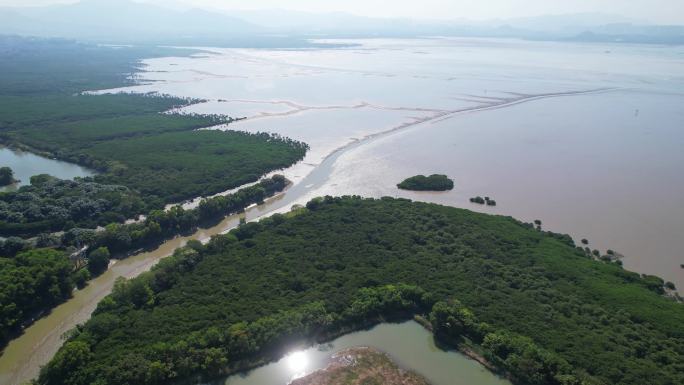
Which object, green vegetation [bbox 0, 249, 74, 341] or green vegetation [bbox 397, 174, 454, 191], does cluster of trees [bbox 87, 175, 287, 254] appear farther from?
green vegetation [bbox 397, 174, 454, 191]

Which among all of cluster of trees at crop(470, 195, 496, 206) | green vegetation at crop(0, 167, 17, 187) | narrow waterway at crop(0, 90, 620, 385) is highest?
green vegetation at crop(0, 167, 17, 187)

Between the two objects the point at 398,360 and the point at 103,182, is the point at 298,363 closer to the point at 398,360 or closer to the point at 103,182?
the point at 398,360

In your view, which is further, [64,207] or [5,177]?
[5,177]

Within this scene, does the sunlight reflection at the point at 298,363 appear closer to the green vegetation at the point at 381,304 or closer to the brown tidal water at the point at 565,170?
the green vegetation at the point at 381,304

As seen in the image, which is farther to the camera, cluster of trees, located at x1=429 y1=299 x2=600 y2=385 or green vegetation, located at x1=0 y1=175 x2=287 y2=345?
green vegetation, located at x1=0 y1=175 x2=287 y2=345

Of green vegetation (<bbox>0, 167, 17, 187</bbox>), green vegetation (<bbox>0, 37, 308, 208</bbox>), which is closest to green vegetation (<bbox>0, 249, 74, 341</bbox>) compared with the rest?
green vegetation (<bbox>0, 37, 308, 208</bbox>)

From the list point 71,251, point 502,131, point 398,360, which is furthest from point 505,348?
point 502,131

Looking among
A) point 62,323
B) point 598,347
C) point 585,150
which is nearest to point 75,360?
point 62,323
